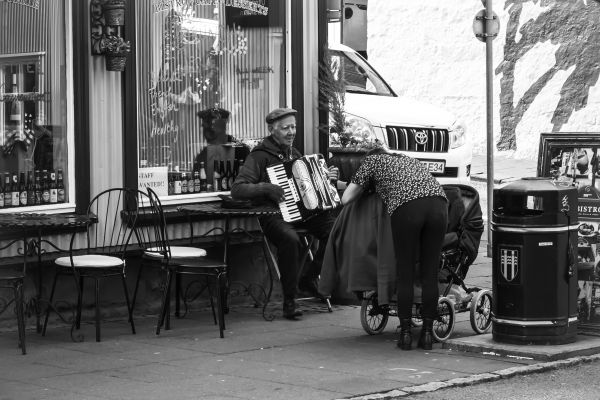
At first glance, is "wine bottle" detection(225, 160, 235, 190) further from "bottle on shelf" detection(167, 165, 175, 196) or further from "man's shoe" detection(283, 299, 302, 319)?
"man's shoe" detection(283, 299, 302, 319)

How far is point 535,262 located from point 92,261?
10.6ft

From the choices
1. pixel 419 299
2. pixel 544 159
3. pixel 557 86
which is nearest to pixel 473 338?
pixel 419 299

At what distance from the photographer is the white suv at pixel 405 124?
565 inches

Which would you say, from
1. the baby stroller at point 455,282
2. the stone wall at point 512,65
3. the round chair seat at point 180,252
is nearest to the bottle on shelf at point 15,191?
the round chair seat at point 180,252

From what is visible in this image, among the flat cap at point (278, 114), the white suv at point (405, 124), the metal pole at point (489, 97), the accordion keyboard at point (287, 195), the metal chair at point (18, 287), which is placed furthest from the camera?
the metal pole at point (489, 97)

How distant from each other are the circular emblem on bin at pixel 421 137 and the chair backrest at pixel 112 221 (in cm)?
566

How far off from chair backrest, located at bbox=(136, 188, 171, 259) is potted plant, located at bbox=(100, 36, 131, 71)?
1.04 meters

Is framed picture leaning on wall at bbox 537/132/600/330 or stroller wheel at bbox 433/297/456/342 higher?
framed picture leaning on wall at bbox 537/132/600/330

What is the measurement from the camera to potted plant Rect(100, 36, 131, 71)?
31.2ft

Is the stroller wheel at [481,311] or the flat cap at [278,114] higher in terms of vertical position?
the flat cap at [278,114]

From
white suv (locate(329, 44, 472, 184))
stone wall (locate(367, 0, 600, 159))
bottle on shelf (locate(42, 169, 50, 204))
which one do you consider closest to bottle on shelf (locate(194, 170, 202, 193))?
bottle on shelf (locate(42, 169, 50, 204))

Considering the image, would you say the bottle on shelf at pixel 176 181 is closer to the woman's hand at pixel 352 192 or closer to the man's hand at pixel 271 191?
the man's hand at pixel 271 191

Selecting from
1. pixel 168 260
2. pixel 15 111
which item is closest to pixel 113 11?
pixel 15 111

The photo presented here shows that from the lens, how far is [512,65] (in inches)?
926
